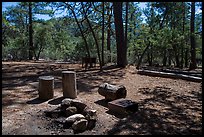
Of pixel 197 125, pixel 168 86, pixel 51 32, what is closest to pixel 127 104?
pixel 197 125

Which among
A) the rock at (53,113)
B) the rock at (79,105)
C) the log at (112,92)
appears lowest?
the rock at (53,113)

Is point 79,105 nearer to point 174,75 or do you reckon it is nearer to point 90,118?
point 90,118

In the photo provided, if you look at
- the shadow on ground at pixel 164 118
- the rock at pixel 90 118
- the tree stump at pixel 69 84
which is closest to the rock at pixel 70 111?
the rock at pixel 90 118

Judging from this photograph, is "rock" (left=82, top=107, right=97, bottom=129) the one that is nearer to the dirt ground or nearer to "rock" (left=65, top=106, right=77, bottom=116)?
the dirt ground

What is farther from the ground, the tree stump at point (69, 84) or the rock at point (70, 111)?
the tree stump at point (69, 84)

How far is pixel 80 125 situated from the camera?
3.37m

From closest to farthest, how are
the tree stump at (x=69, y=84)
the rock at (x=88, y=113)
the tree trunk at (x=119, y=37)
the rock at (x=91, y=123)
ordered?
the rock at (x=91, y=123) < the rock at (x=88, y=113) < the tree stump at (x=69, y=84) < the tree trunk at (x=119, y=37)

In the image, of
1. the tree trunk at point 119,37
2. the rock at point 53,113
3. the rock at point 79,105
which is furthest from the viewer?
the tree trunk at point 119,37

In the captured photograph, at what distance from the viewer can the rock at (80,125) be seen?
334cm

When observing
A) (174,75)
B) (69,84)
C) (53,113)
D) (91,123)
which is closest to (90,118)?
(91,123)

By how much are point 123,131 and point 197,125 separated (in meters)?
1.41

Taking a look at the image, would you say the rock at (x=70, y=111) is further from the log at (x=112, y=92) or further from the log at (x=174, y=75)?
the log at (x=174, y=75)

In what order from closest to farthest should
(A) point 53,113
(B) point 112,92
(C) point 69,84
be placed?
(A) point 53,113 < (B) point 112,92 < (C) point 69,84

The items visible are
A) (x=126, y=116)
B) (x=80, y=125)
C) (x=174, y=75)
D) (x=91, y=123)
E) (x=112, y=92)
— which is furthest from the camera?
(x=174, y=75)
